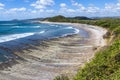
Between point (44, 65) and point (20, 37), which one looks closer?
point (44, 65)

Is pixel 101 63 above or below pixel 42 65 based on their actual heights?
above

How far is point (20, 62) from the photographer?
Answer: 3272 centimetres

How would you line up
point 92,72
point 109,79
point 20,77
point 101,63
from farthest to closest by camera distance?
point 20,77
point 101,63
point 92,72
point 109,79

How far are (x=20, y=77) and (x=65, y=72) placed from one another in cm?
472

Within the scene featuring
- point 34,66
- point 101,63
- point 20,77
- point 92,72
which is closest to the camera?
point 92,72

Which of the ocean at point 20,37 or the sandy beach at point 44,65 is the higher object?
the ocean at point 20,37

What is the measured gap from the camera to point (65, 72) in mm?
27578

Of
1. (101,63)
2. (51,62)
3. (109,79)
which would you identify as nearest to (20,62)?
(51,62)

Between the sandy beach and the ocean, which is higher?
the ocean

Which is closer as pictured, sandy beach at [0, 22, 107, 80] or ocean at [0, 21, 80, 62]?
sandy beach at [0, 22, 107, 80]

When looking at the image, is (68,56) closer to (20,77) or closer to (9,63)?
(9,63)

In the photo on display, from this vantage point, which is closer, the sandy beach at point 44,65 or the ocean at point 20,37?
the sandy beach at point 44,65

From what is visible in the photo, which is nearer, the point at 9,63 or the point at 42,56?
the point at 9,63

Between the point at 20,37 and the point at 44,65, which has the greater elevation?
the point at 20,37
